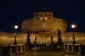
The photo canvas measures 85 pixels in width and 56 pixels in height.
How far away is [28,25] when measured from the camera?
294 ft

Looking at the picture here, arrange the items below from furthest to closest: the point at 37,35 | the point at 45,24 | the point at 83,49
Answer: the point at 45,24
the point at 37,35
the point at 83,49

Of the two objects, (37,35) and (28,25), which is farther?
(28,25)

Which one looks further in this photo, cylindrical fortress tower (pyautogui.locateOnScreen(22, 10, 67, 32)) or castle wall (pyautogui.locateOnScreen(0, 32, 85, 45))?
cylindrical fortress tower (pyautogui.locateOnScreen(22, 10, 67, 32))

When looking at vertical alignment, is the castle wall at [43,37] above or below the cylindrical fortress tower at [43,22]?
below

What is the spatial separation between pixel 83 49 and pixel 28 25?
7606 centimetres

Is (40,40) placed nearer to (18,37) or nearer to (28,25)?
(18,37)

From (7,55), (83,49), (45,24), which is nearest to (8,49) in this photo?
(7,55)

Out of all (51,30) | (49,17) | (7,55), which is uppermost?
(49,17)

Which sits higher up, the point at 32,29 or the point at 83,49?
the point at 32,29

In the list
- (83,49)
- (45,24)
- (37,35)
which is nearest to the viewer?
(83,49)

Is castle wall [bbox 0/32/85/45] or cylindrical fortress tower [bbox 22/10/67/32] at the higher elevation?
cylindrical fortress tower [bbox 22/10/67/32]

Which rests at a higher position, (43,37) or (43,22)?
(43,22)

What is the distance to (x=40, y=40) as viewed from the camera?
6994 cm

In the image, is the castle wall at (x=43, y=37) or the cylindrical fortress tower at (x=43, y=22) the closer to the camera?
the castle wall at (x=43, y=37)
